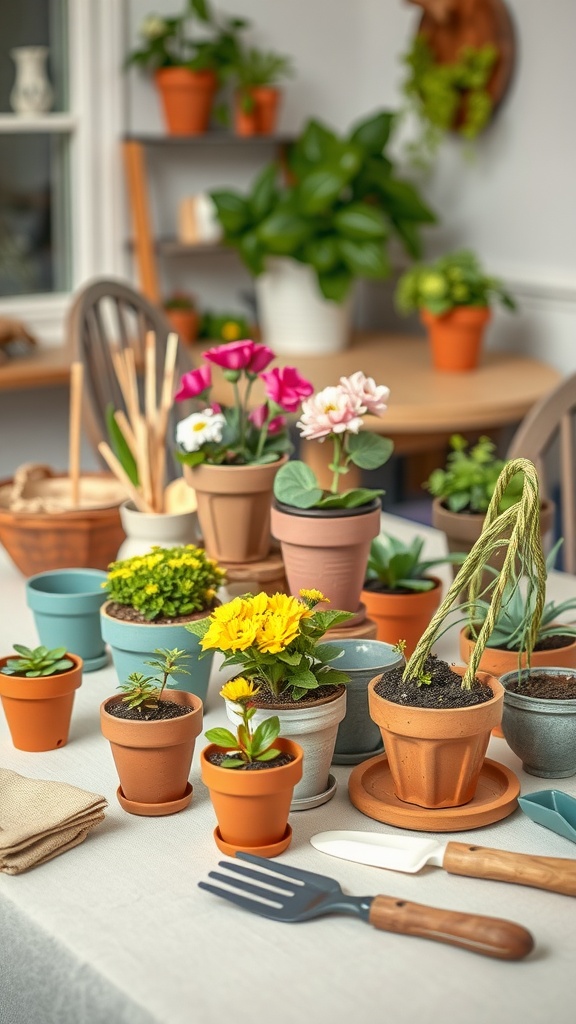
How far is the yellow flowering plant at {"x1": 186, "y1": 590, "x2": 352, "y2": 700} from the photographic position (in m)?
0.92

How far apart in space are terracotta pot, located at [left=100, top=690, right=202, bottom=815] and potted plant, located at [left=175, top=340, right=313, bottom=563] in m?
0.35

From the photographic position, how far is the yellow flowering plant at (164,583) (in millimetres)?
1128


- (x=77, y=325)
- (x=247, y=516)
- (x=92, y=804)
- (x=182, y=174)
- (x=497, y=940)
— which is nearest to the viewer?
(x=497, y=940)

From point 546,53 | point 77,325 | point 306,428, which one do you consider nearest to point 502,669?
point 306,428

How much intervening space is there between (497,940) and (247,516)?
64cm

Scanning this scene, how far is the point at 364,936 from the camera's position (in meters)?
0.79

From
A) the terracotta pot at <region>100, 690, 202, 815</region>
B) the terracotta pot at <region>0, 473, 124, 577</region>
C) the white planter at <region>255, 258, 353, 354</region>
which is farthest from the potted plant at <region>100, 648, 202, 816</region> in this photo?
the white planter at <region>255, 258, 353, 354</region>

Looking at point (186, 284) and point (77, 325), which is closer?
point (77, 325)

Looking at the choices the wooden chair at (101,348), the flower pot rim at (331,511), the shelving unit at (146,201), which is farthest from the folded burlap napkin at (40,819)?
the shelving unit at (146,201)

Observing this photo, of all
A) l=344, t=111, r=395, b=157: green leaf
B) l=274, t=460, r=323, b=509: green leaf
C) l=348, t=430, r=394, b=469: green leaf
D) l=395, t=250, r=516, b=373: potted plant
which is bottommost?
l=395, t=250, r=516, b=373: potted plant

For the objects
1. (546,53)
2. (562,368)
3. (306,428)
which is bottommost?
(562,368)

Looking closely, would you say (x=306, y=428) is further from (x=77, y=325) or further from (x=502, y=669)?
(x=77, y=325)

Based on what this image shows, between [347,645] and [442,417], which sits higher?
[347,645]

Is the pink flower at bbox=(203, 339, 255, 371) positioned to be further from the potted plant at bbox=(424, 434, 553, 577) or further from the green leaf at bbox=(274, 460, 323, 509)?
the potted plant at bbox=(424, 434, 553, 577)
